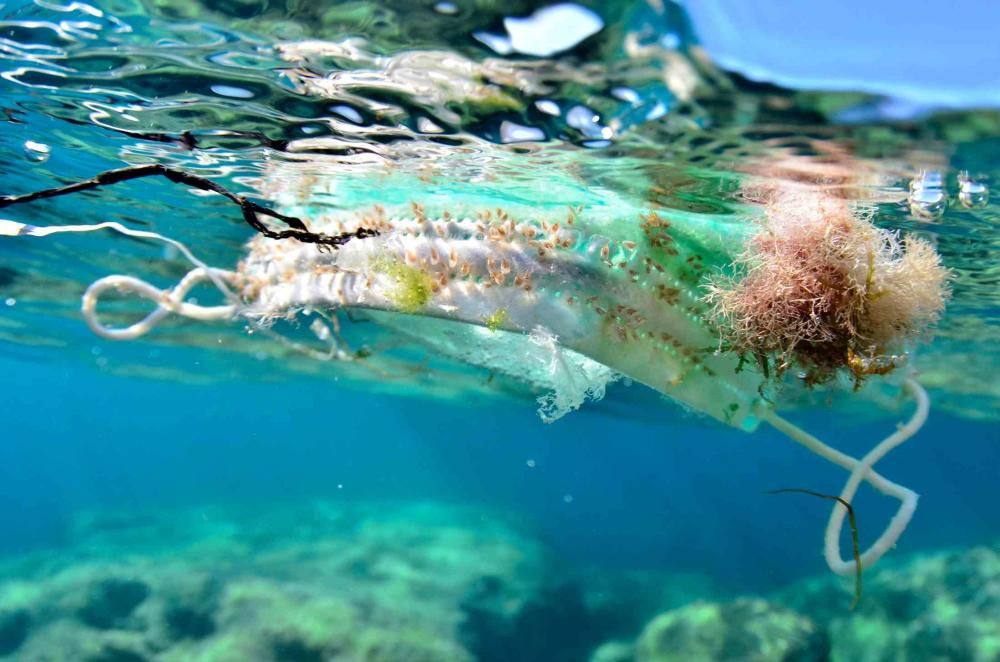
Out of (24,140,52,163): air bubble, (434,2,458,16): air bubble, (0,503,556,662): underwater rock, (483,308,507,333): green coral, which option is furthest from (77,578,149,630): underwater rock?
(434,2,458,16): air bubble

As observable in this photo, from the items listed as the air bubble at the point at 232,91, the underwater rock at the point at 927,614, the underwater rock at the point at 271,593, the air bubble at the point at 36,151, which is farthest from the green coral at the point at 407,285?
the underwater rock at the point at 927,614

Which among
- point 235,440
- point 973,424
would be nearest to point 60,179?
point 973,424

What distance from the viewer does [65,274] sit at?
16.8 metres

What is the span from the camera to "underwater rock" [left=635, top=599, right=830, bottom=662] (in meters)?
15.0

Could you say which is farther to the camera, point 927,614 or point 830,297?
point 927,614

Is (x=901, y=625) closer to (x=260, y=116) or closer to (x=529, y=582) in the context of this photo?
(x=529, y=582)

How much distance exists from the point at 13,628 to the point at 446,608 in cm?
1242

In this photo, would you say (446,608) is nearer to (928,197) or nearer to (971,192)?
(928,197)

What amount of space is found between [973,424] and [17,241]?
40.7 meters

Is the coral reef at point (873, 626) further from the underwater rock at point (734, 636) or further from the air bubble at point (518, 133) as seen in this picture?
the air bubble at point (518, 133)

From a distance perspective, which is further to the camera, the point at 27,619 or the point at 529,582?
the point at 529,582

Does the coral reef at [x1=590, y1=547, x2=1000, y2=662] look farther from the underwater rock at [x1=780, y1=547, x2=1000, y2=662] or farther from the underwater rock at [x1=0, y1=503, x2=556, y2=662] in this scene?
the underwater rock at [x1=0, y1=503, x2=556, y2=662]

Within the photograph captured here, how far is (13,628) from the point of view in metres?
18.1

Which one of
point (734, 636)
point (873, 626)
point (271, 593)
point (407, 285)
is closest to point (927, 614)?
point (873, 626)
